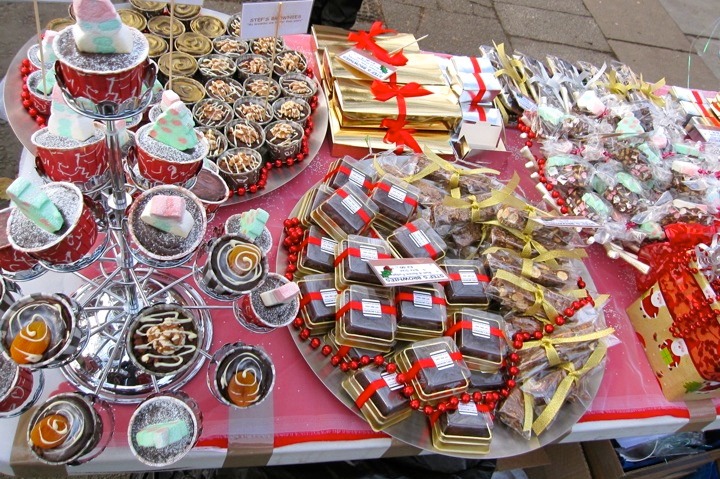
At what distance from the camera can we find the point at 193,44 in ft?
6.87

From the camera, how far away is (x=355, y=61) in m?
2.13

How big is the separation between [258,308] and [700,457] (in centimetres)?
203

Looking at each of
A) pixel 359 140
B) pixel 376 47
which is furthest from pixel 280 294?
pixel 376 47

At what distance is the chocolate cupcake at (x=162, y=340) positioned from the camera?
1.07 meters

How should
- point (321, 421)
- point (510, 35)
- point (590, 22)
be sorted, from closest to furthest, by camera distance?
1. point (321, 421)
2. point (510, 35)
3. point (590, 22)

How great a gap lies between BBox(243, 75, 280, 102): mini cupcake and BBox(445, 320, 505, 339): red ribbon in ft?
3.40

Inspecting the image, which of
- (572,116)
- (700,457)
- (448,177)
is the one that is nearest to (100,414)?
(448,177)

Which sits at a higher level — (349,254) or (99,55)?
(99,55)

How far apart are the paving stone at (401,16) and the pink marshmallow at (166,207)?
12.1 ft

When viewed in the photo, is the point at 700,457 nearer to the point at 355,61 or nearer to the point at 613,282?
the point at 613,282

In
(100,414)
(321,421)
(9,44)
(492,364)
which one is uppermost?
(100,414)

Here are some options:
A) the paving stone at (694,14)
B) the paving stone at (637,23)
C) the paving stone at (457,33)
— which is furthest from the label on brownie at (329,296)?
the paving stone at (694,14)

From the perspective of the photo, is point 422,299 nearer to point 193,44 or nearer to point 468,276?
point 468,276

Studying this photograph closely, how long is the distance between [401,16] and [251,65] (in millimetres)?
2700
